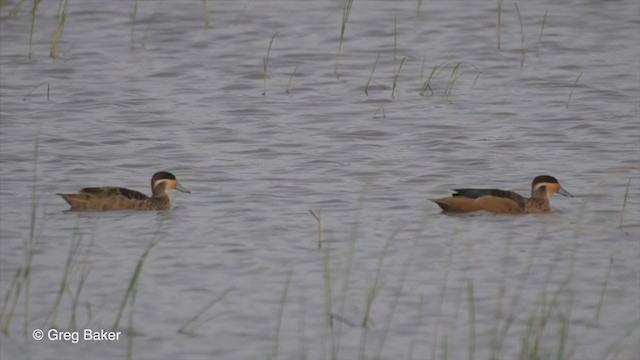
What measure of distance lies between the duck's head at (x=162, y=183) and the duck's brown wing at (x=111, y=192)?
16 centimetres

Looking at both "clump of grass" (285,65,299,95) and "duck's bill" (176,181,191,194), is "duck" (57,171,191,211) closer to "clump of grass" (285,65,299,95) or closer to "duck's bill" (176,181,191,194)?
"duck's bill" (176,181,191,194)

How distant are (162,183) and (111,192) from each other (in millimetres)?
468

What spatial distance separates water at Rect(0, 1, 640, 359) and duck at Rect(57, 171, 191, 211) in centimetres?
8

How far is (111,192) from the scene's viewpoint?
1156 cm

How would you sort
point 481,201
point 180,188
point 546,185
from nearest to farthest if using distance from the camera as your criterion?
1. point 481,201
2. point 546,185
3. point 180,188

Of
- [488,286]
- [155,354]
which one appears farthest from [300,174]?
[155,354]

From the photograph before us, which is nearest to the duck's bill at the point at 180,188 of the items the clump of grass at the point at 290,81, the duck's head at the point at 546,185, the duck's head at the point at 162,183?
the duck's head at the point at 162,183

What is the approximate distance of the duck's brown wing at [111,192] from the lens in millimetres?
11516

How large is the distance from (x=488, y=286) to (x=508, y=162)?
391 centimetres

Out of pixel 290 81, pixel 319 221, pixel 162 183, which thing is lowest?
pixel 319 221

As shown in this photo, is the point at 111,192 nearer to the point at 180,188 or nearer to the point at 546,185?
the point at 180,188

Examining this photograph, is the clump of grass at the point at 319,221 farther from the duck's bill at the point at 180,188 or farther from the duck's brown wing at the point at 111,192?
the duck's brown wing at the point at 111,192

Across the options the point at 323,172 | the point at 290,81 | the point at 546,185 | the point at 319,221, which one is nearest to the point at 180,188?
the point at 323,172

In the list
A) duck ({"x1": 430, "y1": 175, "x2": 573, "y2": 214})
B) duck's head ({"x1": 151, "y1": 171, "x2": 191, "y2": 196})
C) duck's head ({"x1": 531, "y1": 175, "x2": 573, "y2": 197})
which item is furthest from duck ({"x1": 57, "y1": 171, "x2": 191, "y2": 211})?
duck's head ({"x1": 531, "y1": 175, "x2": 573, "y2": 197})
